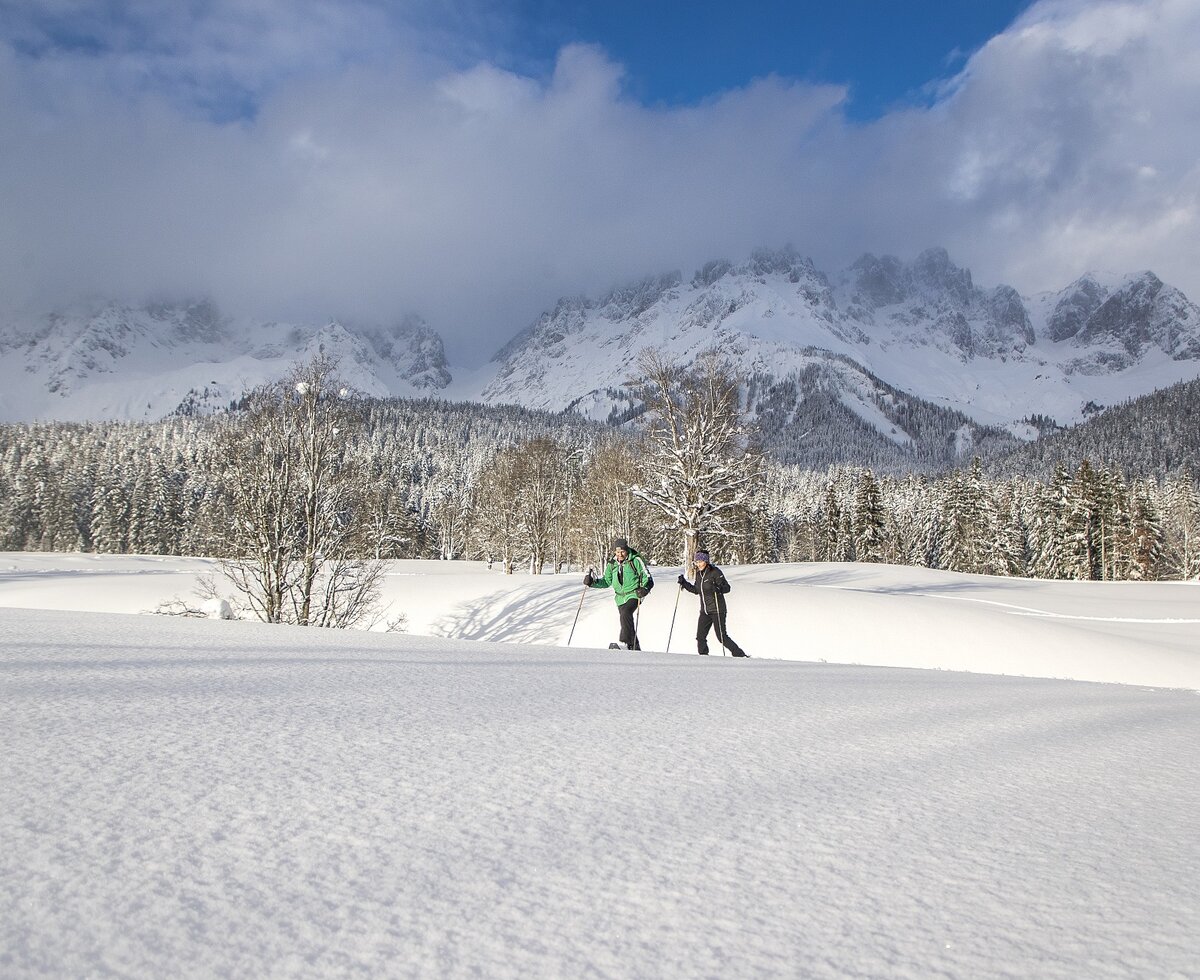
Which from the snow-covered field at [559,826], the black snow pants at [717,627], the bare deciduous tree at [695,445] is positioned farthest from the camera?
the bare deciduous tree at [695,445]

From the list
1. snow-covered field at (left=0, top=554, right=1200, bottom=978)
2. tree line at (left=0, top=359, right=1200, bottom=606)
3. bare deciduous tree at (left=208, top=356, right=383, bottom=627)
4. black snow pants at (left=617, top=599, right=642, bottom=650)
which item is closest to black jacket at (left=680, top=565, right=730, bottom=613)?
black snow pants at (left=617, top=599, right=642, bottom=650)

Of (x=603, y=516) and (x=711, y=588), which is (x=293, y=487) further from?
(x=603, y=516)

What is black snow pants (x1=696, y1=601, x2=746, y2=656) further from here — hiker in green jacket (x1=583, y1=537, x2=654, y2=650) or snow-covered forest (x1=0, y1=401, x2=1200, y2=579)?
snow-covered forest (x1=0, y1=401, x2=1200, y2=579)

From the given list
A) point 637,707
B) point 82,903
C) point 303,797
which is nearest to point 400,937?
point 82,903

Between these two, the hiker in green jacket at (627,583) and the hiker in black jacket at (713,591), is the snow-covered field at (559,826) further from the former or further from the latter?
the hiker in green jacket at (627,583)

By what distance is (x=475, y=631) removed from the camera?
19109 millimetres

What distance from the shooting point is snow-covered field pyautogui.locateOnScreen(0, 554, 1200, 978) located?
3.96ft

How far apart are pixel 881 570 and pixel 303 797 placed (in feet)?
Answer: 114

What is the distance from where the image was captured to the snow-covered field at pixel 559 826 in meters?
1.21

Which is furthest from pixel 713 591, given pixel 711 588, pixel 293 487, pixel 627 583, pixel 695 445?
pixel 695 445

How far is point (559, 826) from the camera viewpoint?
180cm

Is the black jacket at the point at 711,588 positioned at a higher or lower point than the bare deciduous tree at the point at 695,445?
lower

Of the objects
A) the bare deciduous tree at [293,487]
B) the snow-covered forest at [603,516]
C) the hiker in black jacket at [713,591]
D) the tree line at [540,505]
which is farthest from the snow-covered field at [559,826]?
the tree line at [540,505]

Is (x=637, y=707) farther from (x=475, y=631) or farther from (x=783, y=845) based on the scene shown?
(x=475, y=631)
